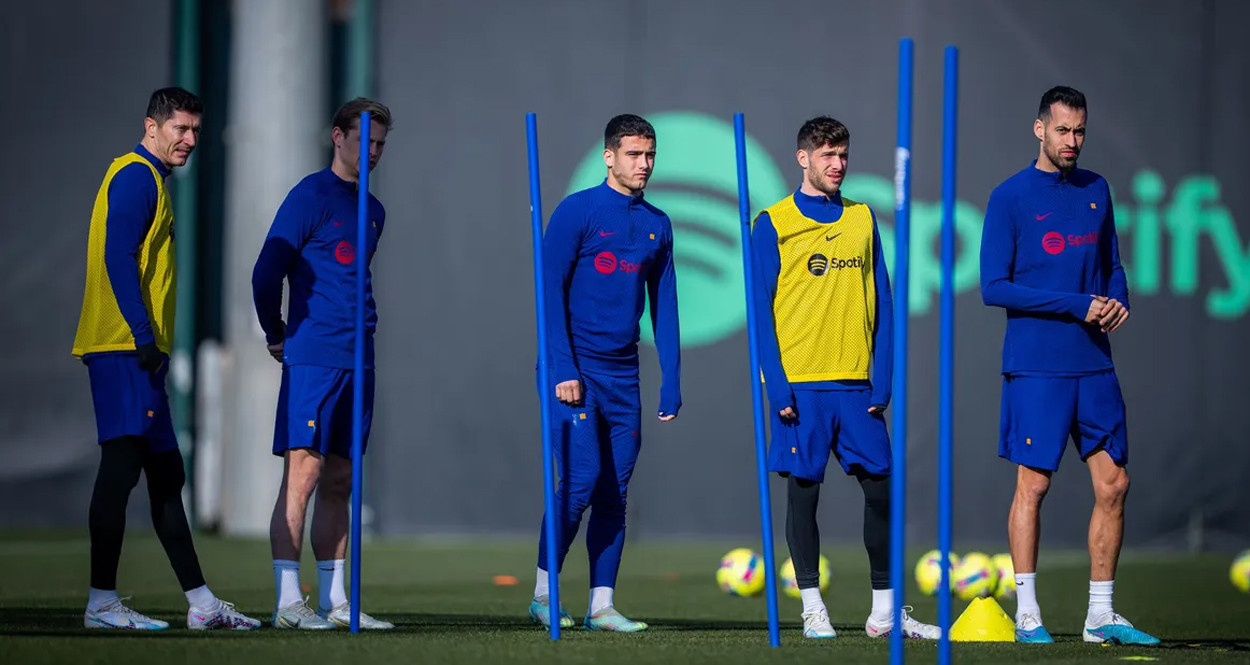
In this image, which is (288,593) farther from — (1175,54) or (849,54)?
(1175,54)

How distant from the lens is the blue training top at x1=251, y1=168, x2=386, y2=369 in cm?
504

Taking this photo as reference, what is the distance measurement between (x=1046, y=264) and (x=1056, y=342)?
0.26 metres

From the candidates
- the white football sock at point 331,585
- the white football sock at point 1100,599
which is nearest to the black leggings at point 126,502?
the white football sock at point 331,585

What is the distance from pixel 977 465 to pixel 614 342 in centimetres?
532

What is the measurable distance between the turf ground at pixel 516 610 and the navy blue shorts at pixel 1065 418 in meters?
0.62

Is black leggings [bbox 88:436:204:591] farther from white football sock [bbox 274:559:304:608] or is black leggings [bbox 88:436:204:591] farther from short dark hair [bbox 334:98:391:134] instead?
short dark hair [bbox 334:98:391:134]

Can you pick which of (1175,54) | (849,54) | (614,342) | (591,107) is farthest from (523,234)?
(614,342)

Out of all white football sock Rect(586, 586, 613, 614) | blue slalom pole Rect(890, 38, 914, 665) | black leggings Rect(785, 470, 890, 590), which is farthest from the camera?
white football sock Rect(586, 586, 613, 614)

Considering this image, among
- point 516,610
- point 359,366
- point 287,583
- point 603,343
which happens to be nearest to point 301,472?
point 287,583

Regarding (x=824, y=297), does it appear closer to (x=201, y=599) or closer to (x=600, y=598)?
(x=600, y=598)

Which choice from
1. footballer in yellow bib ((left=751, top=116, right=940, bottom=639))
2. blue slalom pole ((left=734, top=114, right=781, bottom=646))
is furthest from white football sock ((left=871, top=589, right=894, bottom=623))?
blue slalom pole ((left=734, top=114, right=781, bottom=646))

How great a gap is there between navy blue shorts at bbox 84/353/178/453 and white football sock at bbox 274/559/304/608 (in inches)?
23.3

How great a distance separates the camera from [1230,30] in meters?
10.0

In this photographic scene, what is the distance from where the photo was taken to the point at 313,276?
16.7 feet
